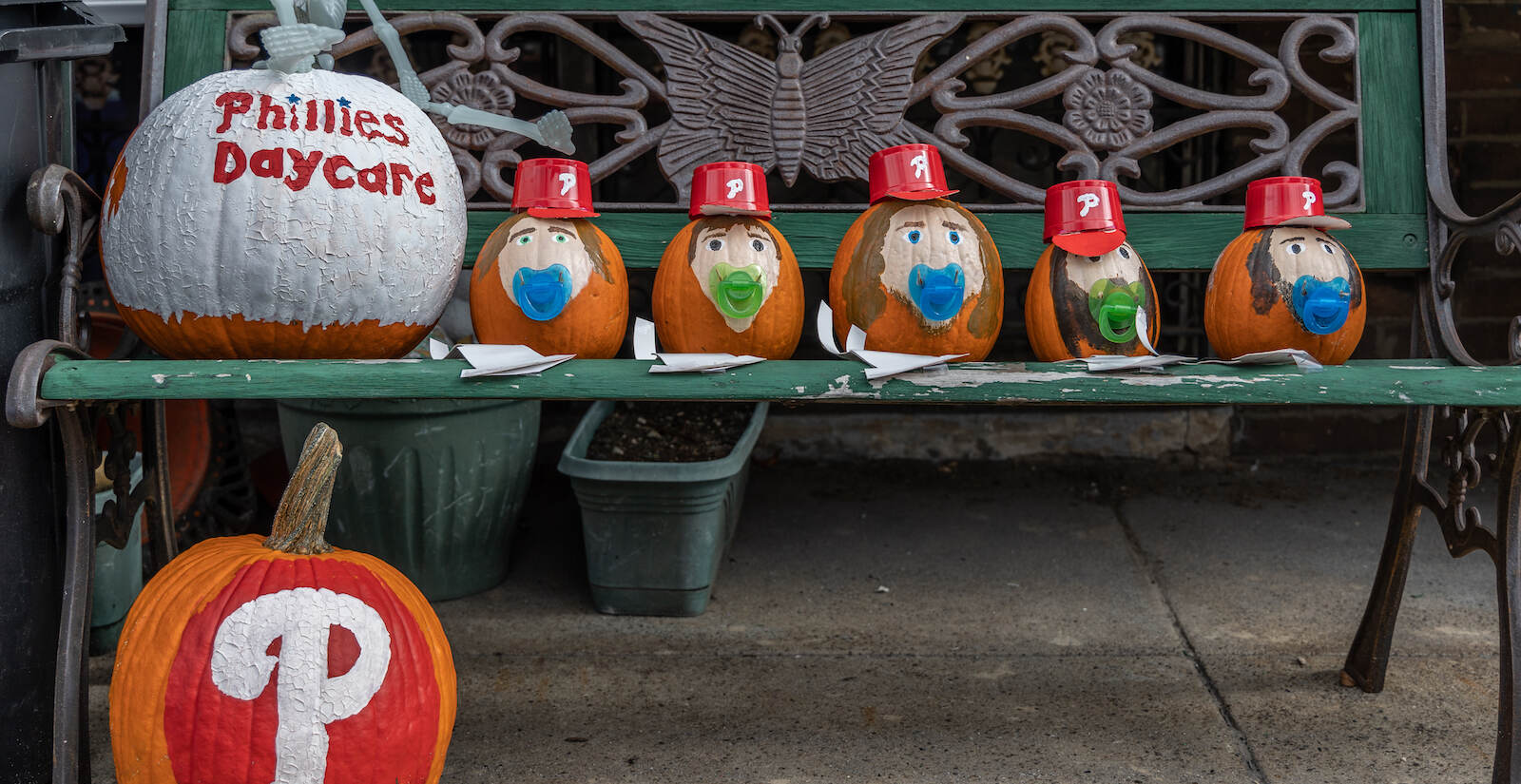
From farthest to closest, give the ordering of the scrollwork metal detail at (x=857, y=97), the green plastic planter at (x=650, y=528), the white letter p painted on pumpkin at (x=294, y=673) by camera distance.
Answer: the green plastic planter at (x=650, y=528)
the scrollwork metal detail at (x=857, y=97)
the white letter p painted on pumpkin at (x=294, y=673)

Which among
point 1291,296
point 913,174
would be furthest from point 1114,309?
point 913,174

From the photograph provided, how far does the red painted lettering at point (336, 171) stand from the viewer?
5.09 feet

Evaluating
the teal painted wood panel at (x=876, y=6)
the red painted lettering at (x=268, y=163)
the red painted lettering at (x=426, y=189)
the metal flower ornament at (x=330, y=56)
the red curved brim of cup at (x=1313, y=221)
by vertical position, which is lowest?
the red curved brim of cup at (x=1313, y=221)

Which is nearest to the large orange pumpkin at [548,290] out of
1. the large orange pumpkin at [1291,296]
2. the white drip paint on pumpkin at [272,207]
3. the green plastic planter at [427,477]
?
the white drip paint on pumpkin at [272,207]

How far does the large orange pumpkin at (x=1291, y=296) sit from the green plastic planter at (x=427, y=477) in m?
1.48

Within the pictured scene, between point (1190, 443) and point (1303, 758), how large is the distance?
220 centimetres

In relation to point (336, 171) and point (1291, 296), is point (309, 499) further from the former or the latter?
point (1291, 296)

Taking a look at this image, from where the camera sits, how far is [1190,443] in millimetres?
3963

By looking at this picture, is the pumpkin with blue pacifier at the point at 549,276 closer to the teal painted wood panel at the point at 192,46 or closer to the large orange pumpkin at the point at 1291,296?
the teal painted wood panel at the point at 192,46

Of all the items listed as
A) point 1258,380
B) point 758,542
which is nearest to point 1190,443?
point 758,542

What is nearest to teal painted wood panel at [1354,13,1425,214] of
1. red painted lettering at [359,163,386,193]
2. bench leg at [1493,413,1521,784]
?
bench leg at [1493,413,1521,784]

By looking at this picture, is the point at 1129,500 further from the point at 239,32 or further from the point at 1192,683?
the point at 239,32

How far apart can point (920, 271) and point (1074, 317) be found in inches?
10.0

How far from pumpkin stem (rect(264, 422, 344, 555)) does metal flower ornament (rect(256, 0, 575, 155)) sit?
1.72 ft
